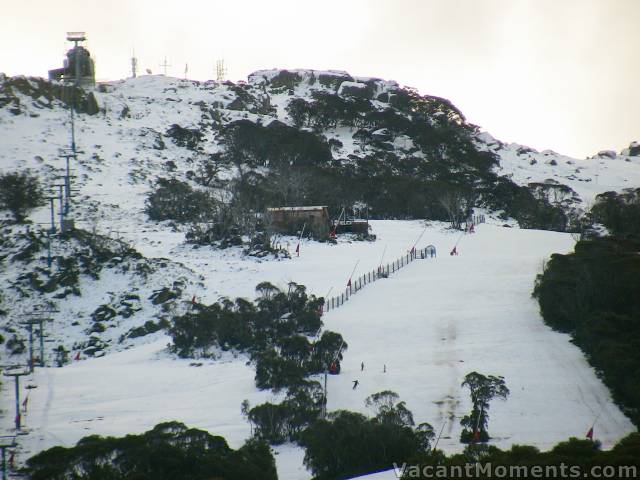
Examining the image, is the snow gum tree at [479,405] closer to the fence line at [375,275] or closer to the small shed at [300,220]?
the fence line at [375,275]

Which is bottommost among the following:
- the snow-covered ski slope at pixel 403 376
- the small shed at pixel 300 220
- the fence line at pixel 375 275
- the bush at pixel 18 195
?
the snow-covered ski slope at pixel 403 376

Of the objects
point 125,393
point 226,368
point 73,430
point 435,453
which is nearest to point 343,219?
point 226,368

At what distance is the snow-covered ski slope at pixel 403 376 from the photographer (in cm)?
2483

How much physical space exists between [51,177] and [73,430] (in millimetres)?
42412

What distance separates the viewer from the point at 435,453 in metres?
18.2

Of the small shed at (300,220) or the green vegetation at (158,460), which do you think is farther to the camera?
the small shed at (300,220)

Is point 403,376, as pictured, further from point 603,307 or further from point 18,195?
point 18,195

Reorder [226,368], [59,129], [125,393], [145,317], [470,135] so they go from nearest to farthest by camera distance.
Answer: [125,393] < [226,368] < [145,317] < [59,129] < [470,135]

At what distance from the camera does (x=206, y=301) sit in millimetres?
40812

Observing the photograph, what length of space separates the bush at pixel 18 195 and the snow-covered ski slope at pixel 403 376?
19966 millimetres

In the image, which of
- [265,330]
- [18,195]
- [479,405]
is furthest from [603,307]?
[18,195]

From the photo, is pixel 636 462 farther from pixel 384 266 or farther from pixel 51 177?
pixel 51 177

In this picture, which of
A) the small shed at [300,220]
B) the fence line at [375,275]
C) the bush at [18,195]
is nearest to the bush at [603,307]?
the fence line at [375,275]

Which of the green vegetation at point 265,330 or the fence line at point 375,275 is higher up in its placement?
the fence line at point 375,275
